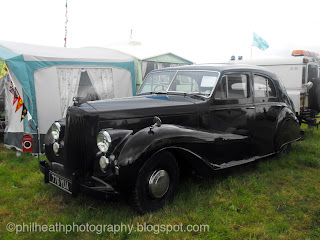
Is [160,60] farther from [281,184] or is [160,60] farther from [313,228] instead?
[313,228]

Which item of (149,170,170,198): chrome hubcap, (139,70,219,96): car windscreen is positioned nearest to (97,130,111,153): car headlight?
(149,170,170,198): chrome hubcap

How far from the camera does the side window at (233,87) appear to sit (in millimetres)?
4391

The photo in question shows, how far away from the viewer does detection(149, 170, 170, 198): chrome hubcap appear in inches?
133

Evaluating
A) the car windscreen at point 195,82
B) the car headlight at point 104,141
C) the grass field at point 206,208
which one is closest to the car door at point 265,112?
the grass field at point 206,208

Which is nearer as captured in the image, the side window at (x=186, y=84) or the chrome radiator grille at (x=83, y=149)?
the chrome radiator grille at (x=83, y=149)

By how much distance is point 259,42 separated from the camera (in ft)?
41.2

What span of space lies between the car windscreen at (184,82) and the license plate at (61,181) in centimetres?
205

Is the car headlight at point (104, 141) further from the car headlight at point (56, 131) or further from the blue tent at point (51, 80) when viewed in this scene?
the blue tent at point (51, 80)

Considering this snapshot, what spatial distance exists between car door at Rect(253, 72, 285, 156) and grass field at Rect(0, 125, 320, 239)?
1.49 ft

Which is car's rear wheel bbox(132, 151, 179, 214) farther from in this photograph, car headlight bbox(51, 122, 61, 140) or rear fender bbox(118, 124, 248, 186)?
car headlight bbox(51, 122, 61, 140)

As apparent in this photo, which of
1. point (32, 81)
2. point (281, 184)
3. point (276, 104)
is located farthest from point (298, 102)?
point (32, 81)

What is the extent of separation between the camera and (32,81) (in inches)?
258

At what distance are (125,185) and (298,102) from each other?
6.19 metres

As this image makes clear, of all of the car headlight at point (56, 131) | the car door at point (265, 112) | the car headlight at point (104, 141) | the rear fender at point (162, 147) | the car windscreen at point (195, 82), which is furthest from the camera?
the car door at point (265, 112)
